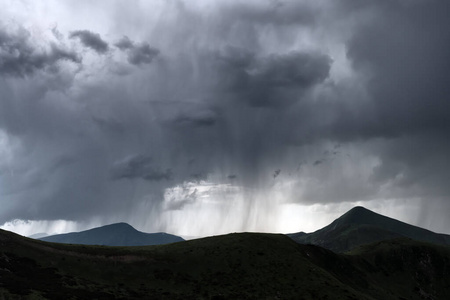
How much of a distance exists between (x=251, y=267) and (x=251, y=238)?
84.7 ft

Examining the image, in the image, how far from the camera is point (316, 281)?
363 ft

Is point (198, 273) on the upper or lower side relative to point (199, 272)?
lower

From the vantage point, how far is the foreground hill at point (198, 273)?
82375 millimetres

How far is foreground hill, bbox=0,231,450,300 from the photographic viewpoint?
8238 centimetres

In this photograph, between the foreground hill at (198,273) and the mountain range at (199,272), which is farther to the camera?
the mountain range at (199,272)

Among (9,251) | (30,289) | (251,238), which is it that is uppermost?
(251,238)

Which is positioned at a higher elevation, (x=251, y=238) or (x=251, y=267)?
(x=251, y=238)

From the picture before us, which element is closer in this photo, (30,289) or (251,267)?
(30,289)

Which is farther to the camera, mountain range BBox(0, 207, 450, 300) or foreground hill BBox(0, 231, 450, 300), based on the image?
mountain range BBox(0, 207, 450, 300)

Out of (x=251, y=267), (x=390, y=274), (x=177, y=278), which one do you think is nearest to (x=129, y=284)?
(x=177, y=278)

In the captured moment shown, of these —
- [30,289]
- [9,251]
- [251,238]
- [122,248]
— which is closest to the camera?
[30,289]

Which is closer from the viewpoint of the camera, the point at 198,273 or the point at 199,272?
the point at 198,273

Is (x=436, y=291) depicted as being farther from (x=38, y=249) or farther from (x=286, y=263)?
(x=38, y=249)

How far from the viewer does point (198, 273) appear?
109m
